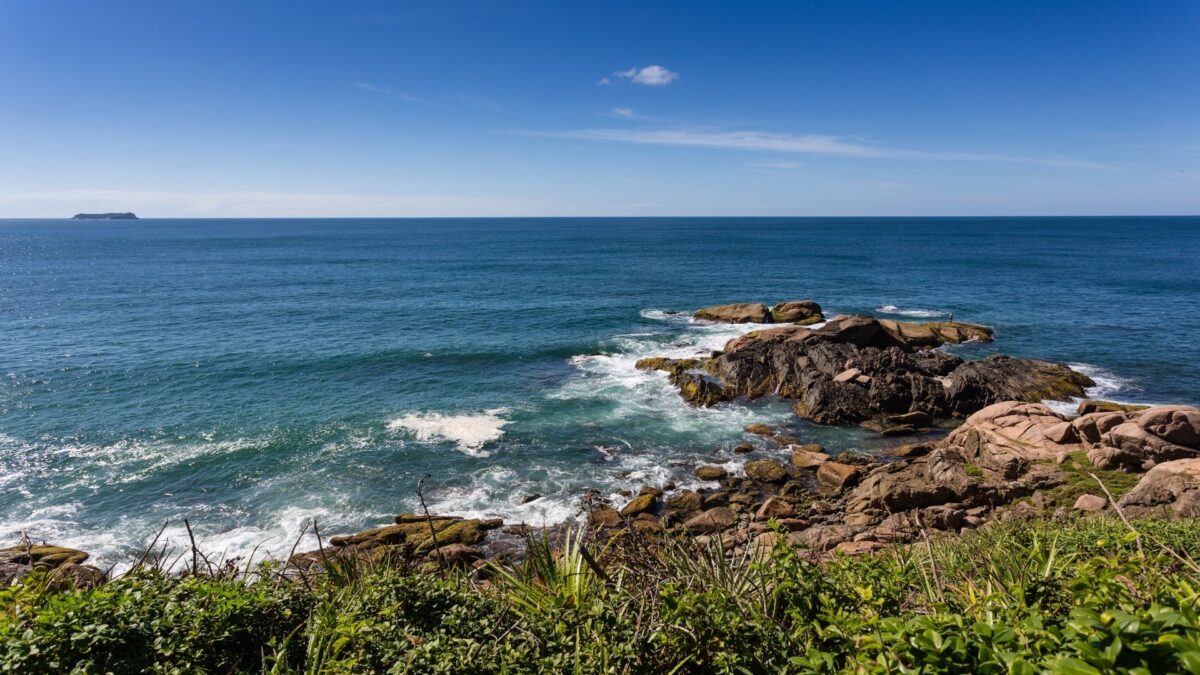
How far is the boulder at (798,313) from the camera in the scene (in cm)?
5150

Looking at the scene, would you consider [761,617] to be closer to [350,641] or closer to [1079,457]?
[350,641]

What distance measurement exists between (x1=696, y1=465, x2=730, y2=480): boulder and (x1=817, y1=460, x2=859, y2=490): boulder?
13.7 ft

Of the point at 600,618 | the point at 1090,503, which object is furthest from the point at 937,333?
the point at 600,618

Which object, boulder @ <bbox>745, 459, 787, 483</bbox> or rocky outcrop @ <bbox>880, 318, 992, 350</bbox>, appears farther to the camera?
rocky outcrop @ <bbox>880, 318, 992, 350</bbox>

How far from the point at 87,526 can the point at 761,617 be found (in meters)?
27.5

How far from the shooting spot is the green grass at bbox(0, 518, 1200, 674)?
15.9 ft

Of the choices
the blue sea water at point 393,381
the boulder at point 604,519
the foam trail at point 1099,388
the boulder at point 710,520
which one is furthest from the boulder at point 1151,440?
the boulder at point 604,519

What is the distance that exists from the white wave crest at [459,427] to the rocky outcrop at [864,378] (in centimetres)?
1201

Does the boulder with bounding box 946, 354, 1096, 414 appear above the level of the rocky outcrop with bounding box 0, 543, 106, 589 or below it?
above

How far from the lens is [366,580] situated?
8305 millimetres

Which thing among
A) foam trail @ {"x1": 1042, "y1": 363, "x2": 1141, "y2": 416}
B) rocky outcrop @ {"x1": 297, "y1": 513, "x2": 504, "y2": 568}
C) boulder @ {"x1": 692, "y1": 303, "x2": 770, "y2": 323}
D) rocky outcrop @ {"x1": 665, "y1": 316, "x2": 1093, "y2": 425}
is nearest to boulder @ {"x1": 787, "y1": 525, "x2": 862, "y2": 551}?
rocky outcrop @ {"x1": 297, "y1": 513, "x2": 504, "y2": 568}

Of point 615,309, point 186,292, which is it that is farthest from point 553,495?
point 186,292

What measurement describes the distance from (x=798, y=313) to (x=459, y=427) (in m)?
33.2

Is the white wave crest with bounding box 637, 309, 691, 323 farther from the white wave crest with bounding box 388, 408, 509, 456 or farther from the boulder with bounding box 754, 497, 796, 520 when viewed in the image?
the boulder with bounding box 754, 497, 796, 520
